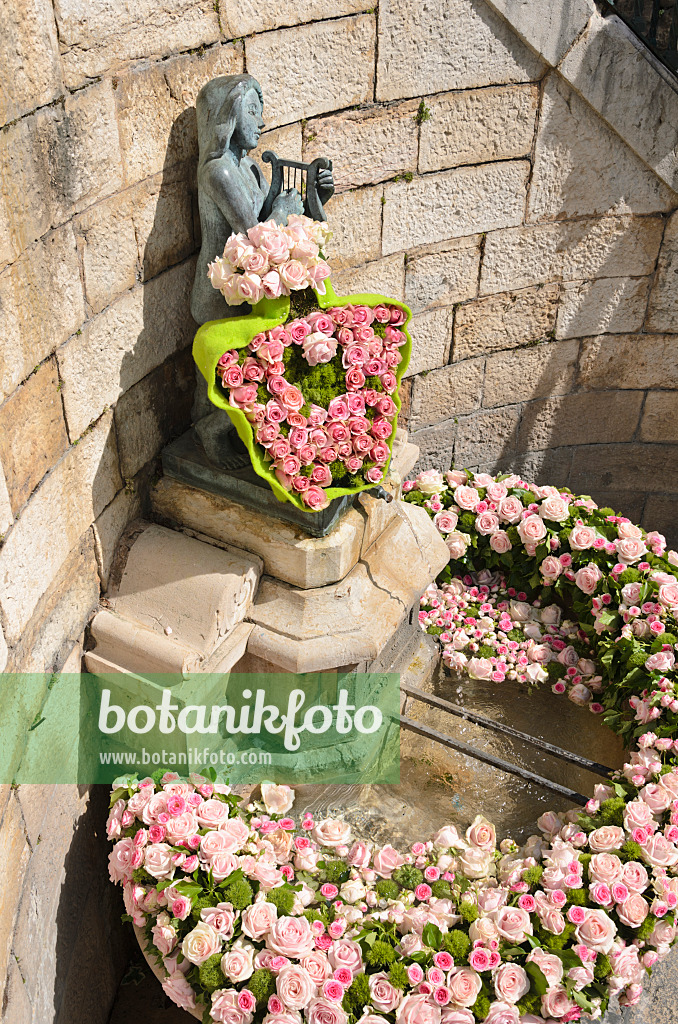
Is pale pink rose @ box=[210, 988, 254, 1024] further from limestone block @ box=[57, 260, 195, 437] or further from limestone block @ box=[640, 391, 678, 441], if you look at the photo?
limestone block @ box=[640, 391, 678, 441]

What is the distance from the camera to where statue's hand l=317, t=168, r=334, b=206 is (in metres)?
3.07

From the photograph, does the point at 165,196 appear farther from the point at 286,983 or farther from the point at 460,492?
the point at 286,983

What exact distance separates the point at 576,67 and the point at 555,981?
137 inches

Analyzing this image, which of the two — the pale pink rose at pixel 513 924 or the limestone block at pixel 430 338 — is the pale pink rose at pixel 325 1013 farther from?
the limestone block at pixel 430 338

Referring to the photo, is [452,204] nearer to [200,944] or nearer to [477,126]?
[477,126]

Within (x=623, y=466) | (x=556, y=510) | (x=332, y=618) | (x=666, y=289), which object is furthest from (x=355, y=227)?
(x=623, y=466)

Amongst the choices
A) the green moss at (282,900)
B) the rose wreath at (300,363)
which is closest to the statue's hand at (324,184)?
the rose wreath at (300,363)

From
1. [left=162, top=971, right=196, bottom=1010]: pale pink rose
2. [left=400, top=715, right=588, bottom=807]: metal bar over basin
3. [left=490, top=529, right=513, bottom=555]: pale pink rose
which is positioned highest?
[left=490, top=529, right=513, bottom=555]: pale pink rose

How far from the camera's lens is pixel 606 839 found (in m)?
3.08

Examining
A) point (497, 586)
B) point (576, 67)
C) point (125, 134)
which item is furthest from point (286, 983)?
point (576, 67)

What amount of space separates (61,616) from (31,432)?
672 mm

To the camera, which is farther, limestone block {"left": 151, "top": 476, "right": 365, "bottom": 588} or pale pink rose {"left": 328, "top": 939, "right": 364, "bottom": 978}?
limestone block {"left": 151, "top": 476, "right": 365, "bottom": 588}

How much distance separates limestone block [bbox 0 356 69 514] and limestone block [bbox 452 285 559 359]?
2331mm
